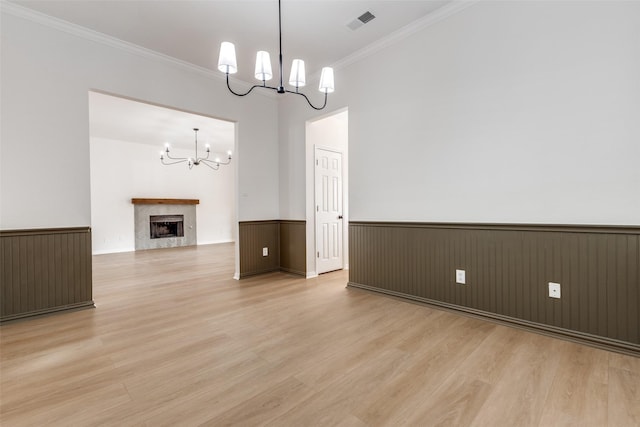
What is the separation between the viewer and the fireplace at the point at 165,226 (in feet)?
26.9

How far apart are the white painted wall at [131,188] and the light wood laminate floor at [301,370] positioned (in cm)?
521

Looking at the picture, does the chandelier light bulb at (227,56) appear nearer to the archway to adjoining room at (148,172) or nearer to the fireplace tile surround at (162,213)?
the archway to adjoining room at (148,172)

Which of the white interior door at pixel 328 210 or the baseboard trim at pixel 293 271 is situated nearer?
the baseboard trim at pixel 293 271

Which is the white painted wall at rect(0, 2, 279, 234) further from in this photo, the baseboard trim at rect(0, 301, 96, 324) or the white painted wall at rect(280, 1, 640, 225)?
the white painted wall at rect(280, 1, 640, 225)

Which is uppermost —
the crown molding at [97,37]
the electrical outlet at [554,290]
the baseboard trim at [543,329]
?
the crown molding at [97,37]

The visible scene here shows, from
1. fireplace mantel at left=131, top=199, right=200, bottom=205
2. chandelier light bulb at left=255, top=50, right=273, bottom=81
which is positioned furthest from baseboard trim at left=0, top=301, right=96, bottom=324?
fireplace mantel at left=131, top=199, right=200, bottom=205

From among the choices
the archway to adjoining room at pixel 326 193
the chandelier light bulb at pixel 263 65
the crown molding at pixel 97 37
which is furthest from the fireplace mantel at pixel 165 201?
the chandelier light bulb at pixel 263 65

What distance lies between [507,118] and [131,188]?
8491 millimetres

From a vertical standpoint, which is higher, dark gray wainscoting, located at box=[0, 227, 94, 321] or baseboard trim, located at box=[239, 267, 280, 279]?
dark gray wainscoting, located at box=[0, 227, 94, 321]

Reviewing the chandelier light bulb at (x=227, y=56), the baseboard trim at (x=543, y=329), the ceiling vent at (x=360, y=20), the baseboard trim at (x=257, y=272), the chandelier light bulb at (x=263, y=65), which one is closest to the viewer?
the baseboard trim at (x=543, y=329)

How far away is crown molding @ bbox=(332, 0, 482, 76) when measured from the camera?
9.18ft

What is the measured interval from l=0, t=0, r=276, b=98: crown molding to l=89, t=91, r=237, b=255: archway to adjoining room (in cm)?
159

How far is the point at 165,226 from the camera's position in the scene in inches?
333

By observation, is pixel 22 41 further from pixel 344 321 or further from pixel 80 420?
pixel 344 321
